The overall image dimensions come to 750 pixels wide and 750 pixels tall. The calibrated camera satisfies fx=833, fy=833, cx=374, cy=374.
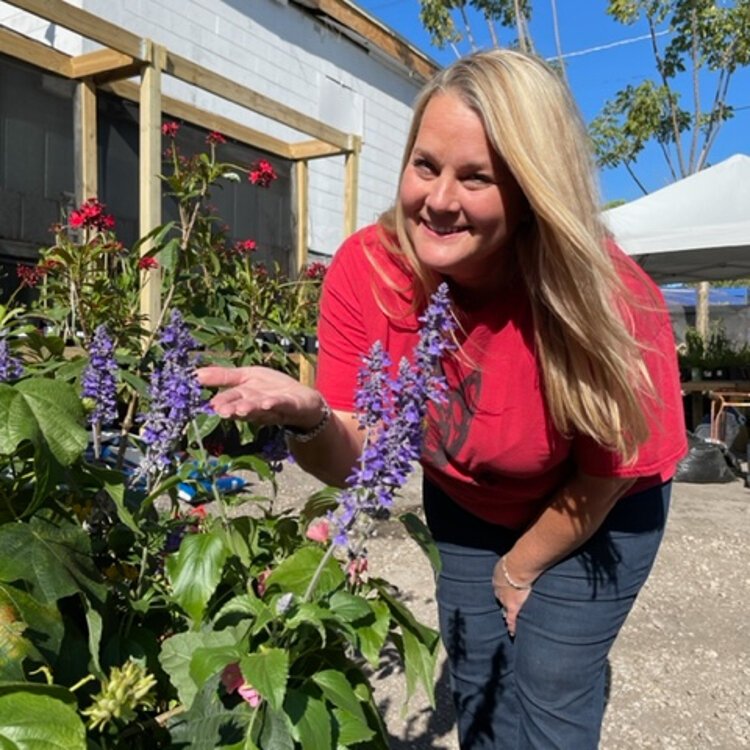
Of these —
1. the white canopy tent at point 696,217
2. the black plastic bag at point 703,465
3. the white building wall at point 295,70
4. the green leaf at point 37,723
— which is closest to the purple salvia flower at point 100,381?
the green leaf at point 37,723

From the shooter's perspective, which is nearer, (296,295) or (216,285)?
(216,285)

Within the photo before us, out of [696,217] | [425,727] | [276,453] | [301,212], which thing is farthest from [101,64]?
[696,217]

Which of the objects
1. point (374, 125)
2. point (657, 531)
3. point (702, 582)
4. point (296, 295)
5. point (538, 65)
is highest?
point (374, 125)

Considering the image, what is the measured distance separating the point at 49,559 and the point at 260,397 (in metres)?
0.35

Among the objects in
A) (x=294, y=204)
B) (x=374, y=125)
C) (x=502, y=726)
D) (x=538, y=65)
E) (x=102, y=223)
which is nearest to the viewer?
(x=538, y=65)

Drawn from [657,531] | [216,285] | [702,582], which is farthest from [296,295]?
[657,531]

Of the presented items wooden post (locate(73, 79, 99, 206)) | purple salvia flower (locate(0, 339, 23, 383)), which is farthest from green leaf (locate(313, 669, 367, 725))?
wooden post (locate(73, 79, 99, 206))

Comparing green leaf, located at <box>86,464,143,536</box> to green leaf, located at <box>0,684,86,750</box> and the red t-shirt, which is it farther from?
the red t-shirt

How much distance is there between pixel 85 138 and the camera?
216 inches

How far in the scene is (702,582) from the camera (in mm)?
4477

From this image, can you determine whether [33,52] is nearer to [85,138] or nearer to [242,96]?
[85,138]

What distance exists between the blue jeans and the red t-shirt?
20 cm

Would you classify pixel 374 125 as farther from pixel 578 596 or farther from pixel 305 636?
pixel 305 636

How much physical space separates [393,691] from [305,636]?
77.0 inches
